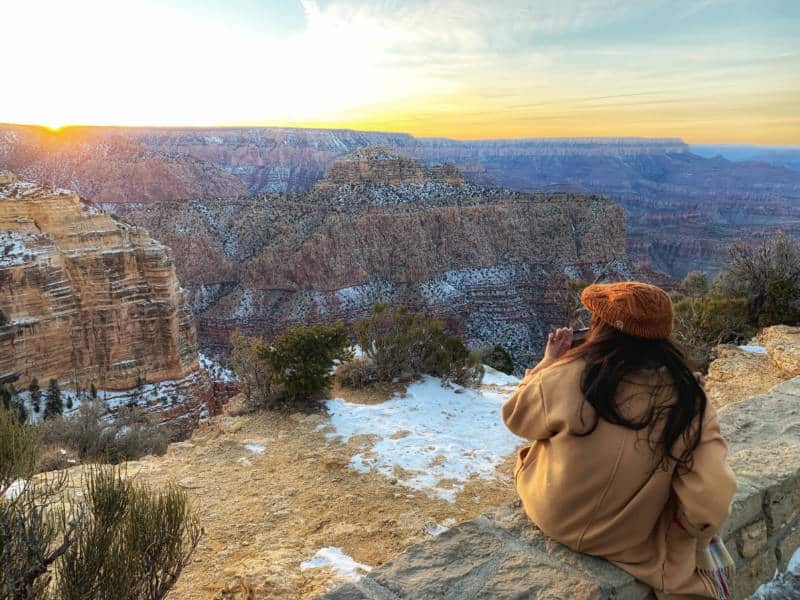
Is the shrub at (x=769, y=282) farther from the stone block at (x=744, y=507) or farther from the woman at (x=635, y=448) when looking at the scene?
the woman at (x=635, y=448)

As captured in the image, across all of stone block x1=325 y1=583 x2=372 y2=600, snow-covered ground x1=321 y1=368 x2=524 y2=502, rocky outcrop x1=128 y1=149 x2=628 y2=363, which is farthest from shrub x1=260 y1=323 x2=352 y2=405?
rocky outcrop x1=128 y1=149 x2=628 y2=363

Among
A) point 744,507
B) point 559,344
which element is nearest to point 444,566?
point 559,344

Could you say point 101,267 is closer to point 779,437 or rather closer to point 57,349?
point 57,349

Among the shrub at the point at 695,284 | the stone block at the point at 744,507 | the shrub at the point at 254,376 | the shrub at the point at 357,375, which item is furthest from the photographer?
the shrub at the point at 695,284

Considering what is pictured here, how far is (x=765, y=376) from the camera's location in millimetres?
6445

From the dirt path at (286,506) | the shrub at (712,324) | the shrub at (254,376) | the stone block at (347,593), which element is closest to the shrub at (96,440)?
the dirt path at (286,506)

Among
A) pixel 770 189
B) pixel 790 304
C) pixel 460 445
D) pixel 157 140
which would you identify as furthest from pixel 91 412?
pixel 770 189

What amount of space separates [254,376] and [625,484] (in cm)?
757

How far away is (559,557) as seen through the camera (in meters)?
1.89

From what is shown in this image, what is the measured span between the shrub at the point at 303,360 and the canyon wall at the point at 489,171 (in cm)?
3490

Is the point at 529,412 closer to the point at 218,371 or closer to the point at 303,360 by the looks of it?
the point at 303,360

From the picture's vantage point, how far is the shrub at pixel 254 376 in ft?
27.6

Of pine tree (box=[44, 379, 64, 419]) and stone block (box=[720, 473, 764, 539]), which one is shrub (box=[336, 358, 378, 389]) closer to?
stone block (box=[720, 473, 764, 539])

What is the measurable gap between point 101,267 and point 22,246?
2.03m
